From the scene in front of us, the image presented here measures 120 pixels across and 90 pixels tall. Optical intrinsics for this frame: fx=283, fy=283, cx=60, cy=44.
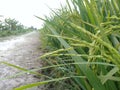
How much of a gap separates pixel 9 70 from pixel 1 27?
10.9 m

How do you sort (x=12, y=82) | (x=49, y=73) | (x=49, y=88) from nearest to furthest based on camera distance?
(x=49, y=88)
(x=12, y=82)
(x=49, y=73)

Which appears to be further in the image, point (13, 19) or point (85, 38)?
point (13, 19)

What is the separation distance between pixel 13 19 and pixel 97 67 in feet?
53.6

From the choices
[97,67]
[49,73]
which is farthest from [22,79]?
[97,67]

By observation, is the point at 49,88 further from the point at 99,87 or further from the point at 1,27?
the point at 1,27

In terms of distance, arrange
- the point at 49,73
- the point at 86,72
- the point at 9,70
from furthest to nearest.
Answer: the point at 9,70 < the point at 49,73 < the point at 86,72

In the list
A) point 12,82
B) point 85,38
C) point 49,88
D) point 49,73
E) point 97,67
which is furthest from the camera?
point 49,73

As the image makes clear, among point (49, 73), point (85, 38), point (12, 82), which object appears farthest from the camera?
point (49, 73)

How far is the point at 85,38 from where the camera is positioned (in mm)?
1029

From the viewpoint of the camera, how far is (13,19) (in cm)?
1688

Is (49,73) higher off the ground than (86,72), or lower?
lower

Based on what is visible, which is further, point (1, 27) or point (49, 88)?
point (1, 27)

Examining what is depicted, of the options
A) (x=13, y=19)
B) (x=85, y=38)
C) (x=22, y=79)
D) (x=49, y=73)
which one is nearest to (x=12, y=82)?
(x=22, y=79)

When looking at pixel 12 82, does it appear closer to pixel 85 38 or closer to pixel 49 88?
pixel 49 88
